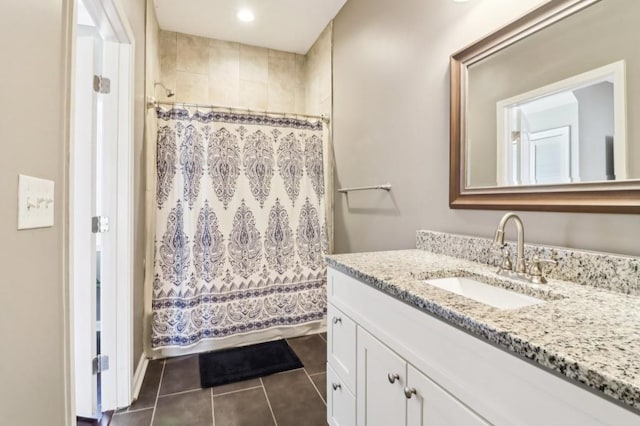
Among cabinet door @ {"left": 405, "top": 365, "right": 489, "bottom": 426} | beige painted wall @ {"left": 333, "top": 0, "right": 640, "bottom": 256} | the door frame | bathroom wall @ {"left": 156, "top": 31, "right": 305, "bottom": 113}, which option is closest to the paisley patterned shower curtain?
beige painted wall @ {"left": 333, "top": 0, "right": 640, "bottom": 256}

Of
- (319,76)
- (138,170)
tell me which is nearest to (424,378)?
(138,170)

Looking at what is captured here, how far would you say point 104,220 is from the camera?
1.61 meters

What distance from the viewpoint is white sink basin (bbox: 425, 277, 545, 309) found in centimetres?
96

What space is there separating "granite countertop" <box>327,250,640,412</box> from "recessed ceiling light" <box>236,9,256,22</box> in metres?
2.44

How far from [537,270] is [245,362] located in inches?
72.4

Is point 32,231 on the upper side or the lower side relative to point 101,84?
lower

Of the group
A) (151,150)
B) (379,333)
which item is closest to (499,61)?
(379,333)

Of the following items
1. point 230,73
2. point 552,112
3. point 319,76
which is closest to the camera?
point 552,112

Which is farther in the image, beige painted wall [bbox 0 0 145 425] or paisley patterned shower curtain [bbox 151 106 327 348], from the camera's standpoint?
paisley patterned shower curtain [bbox 151 106 327 348]

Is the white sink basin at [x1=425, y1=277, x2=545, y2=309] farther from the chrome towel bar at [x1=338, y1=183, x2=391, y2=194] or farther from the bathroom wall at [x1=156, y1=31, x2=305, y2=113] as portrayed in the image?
the bathroom wall at [x1=156, y1=31, x2=305, y2=113]

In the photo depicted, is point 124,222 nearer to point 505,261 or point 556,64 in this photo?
point 505,261

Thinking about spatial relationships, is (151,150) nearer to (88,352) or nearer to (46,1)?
(88,352)

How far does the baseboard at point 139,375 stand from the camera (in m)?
1.72

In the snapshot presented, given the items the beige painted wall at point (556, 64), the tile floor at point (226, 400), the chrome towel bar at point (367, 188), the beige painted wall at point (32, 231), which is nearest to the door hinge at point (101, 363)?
the tile floor at point (226, 400)
